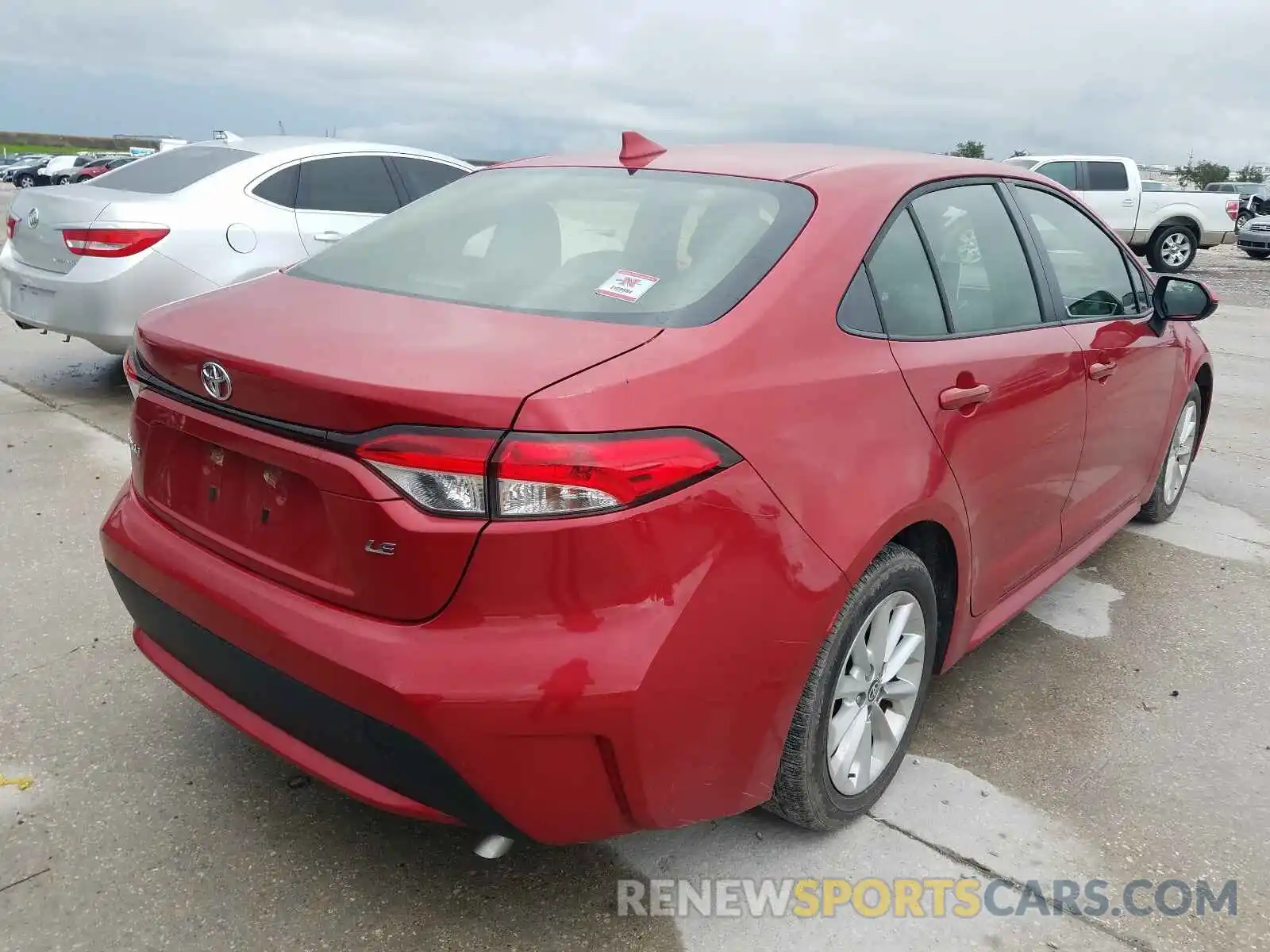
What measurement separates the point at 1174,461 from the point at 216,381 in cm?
412

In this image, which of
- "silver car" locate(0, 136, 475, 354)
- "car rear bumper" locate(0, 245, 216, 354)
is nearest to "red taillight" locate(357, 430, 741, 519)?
"silver car" locate(0, 136, 475, 354)

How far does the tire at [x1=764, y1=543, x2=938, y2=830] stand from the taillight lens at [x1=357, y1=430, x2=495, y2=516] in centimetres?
85

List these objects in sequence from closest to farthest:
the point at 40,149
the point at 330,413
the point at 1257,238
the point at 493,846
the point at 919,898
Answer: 1. the point at 330,413
2. the point at 493,846
3. the point at 919,898
4. the point at 1257,238
5. the point at 40,149

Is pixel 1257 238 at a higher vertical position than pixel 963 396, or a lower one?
lower

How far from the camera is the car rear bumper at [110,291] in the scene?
545 centimetres

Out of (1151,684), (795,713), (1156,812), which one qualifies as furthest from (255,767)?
(1151,684)

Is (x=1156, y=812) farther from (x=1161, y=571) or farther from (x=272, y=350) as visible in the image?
(x=272, y=350)

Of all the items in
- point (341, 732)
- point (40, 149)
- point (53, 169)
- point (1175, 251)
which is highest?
point (1175, 251)

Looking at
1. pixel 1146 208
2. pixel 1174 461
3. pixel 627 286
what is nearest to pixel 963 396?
pixel 627 286

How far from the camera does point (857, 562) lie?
210cm

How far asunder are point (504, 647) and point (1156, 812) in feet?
6.01

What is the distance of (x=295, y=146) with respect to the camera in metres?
6.23

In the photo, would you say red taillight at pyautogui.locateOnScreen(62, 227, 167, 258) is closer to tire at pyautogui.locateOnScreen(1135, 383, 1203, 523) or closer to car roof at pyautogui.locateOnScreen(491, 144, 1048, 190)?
car roof at pyautogui.locateOnScreen(491, 144, 1048, 190)

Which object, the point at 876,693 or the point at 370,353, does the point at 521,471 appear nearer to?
the point at 370,353
